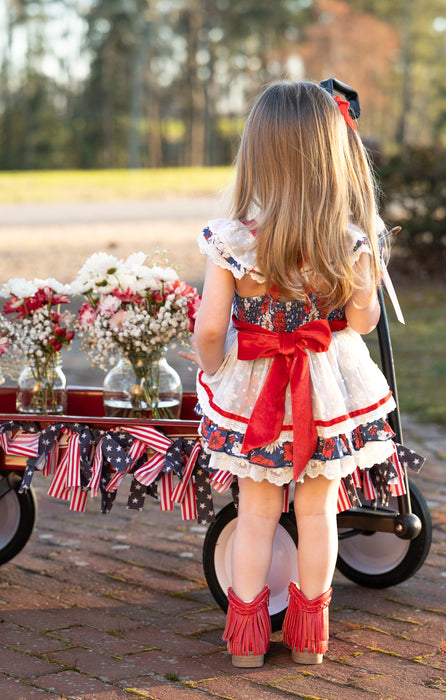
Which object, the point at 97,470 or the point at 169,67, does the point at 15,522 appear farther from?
the point at 169,67

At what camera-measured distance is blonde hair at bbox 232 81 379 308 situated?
8.63 feet

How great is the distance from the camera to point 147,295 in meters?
3.29

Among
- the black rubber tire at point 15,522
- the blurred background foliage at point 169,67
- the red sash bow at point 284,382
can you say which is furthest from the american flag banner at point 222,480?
the blurred background foliage at point 169,67

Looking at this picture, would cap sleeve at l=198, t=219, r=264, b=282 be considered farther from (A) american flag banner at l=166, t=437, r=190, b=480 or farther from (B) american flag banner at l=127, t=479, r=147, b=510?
(B) american flag banner at l=127, t=479, r=147, b=510

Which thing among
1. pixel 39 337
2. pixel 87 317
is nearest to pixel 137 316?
pixel 87 317

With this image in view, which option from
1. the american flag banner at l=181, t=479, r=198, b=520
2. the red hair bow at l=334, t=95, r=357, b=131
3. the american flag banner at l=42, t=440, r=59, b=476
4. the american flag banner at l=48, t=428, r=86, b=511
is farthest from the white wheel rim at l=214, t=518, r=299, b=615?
the red hair bow at l=334, t=95, r=357, b=131

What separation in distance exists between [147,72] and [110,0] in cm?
589

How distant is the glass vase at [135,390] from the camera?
3363 mm

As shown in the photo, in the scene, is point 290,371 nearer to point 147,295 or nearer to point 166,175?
point 147,295

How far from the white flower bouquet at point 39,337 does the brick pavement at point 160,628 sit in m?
0.67

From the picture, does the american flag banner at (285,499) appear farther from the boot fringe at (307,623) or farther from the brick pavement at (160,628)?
the brick pavement at (160,628)

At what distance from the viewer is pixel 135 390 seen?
11.0 ft

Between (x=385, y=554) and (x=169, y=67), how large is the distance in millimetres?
46586

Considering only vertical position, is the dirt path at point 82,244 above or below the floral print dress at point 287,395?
above
